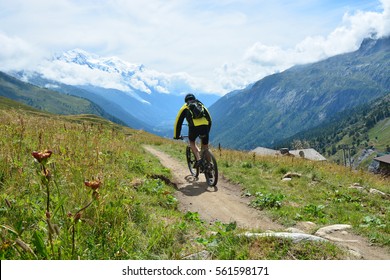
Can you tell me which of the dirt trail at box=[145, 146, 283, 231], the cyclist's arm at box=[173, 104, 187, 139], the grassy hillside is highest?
the cyclist's arm at box=[173, 104, 187, 139]

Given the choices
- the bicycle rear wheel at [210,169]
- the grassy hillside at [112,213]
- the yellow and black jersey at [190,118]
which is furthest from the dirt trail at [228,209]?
the yellow and black jersey at [190,118]

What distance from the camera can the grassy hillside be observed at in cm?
413

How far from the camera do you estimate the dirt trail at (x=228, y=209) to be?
617 centimetres

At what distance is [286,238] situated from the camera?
16.4 feet

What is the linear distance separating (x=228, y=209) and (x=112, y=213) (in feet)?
15.3

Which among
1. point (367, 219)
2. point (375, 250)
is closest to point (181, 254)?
point (375, 250)

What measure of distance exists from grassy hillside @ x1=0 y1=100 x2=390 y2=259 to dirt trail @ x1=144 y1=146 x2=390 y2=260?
0.40 m

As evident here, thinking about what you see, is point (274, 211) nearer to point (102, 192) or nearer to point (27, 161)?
point (102, 192)

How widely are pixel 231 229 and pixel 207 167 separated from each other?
21.0ft

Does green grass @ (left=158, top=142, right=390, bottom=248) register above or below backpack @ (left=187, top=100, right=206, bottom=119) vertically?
below

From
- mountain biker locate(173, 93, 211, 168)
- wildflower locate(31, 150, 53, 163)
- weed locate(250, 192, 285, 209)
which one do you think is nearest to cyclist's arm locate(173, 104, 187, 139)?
mountain biker locate(173, 93, 211, 168)

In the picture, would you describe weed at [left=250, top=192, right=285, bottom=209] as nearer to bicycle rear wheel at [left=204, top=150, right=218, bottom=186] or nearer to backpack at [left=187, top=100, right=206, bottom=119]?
bicycle rear wheel at [left=204, top=150, right=218, bottom=186]

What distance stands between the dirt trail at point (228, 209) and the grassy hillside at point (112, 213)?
40cm
